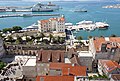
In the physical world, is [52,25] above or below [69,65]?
below

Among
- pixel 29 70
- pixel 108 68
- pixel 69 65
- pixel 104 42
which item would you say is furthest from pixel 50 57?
pixel 104 42

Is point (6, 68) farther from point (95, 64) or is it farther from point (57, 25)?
point (57, 25)

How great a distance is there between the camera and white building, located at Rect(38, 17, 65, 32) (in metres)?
38.3

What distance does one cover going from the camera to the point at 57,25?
1513 inches

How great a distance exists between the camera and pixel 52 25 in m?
38.9

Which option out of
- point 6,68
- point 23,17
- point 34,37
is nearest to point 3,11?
point 23,17

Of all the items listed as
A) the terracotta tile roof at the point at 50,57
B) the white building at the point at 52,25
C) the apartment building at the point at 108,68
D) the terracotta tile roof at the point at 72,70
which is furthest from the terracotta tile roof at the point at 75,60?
the white building at the point at 52,25

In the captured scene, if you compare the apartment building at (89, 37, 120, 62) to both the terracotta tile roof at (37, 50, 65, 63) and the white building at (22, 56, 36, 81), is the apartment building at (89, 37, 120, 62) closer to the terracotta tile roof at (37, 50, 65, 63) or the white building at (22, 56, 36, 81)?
the terracotta tile roof at (37, 50, 65, 63)

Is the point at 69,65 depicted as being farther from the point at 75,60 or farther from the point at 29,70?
the point at 29,70

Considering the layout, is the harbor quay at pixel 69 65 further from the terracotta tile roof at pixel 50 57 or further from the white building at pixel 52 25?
the white building at pixel 52 25

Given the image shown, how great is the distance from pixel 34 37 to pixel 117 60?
571 inches

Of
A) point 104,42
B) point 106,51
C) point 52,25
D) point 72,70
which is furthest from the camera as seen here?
point 52,25

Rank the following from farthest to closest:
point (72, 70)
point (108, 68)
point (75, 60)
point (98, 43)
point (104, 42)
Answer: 1. point (98, 43)
2. point (104, 42)
3. point (75, 60)
4. point (108, 68)
5. point (72, 70)

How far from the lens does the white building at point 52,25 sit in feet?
126
